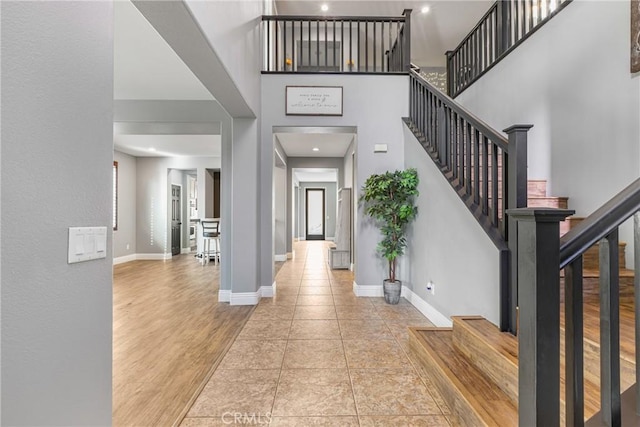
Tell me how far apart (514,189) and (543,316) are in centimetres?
117

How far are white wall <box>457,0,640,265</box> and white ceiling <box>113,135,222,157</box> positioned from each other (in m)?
4.64

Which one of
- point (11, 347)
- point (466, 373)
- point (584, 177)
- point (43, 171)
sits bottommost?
point (466, 373)

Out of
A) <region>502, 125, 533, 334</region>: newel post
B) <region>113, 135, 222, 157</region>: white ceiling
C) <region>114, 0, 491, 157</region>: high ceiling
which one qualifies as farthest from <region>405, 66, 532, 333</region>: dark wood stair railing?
<region>113, 135, 222, 157</region>: white ceiling

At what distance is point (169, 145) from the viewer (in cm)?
652

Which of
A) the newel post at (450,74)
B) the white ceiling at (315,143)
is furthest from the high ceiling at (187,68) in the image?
the newel post at (450,74)

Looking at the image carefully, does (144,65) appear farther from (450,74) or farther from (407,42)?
(450,74)

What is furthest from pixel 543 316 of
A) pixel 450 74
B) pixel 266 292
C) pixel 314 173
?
pixel 314 173

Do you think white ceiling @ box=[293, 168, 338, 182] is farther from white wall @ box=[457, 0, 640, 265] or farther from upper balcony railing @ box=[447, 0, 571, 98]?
white wall @ box=[457, 0, 640, 265]

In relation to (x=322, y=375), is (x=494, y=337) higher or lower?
higher

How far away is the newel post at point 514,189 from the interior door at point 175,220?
8152 millimetres

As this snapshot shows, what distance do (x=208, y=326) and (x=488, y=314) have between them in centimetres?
256

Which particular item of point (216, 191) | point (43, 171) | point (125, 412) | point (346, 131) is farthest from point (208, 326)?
point (216, 191)

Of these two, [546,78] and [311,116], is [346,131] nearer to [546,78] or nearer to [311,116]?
[311,116]

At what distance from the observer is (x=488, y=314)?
2148 mm
